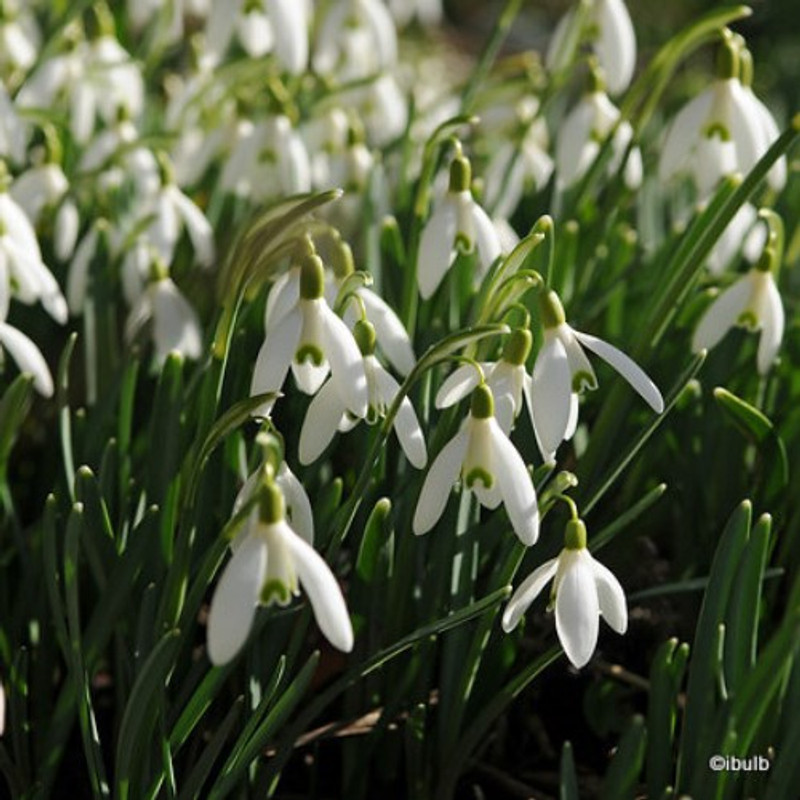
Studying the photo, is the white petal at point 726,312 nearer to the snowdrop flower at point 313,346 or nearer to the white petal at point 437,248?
the white petal at point 437,248

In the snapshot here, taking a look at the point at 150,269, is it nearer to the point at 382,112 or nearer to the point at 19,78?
the point at 19,78

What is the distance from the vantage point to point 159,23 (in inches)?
102

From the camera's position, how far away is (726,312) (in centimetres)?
167

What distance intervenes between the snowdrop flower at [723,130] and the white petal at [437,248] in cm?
42

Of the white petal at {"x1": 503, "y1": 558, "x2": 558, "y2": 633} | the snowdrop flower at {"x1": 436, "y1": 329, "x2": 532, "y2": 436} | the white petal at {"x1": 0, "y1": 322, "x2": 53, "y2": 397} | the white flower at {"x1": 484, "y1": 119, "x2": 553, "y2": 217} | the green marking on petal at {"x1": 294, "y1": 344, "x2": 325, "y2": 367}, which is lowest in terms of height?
the white flower at {"x1": 484, "y1": 119, "x2": 553, "y2": 217}

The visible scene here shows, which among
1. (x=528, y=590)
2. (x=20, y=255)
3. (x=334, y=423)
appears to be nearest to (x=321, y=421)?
(x=334, y=423)

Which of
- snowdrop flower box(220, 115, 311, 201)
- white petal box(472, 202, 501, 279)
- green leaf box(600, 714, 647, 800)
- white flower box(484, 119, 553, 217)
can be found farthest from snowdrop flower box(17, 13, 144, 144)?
green leaf box(600, 714, 647, 800)

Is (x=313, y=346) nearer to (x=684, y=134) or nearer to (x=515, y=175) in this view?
(x=684, y=134)

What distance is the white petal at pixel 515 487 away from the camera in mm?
1246

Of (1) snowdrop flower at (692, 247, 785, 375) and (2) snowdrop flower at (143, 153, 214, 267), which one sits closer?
(1) snowdrop flower at (692, 247, 785, 375)

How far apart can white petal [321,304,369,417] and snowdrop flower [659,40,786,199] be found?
2.34 ft

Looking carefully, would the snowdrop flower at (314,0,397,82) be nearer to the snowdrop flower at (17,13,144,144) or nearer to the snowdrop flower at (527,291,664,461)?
the snowdrop flower at (17,13,144,144)

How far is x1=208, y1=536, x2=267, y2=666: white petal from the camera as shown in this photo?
1072mm

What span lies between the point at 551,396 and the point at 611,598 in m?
0.19
